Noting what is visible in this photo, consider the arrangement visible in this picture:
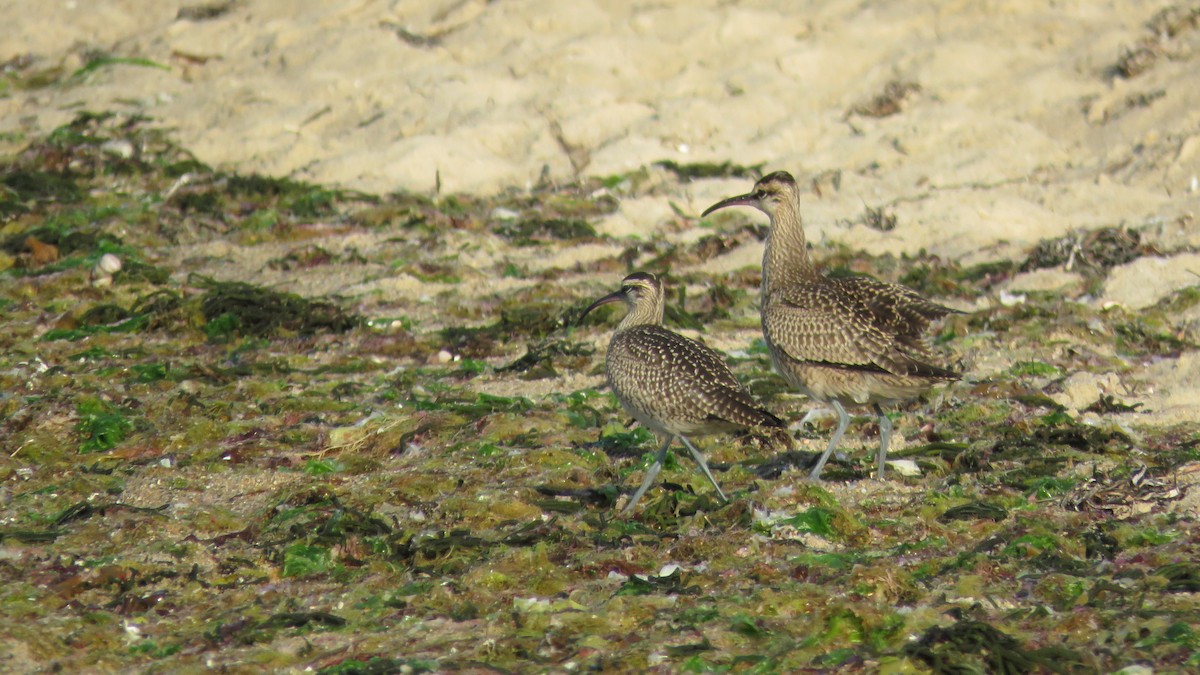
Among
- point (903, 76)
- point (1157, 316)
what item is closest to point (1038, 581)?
point (1157, 316)

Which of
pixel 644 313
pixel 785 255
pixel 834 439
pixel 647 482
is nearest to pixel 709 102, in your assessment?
pixel 785 255

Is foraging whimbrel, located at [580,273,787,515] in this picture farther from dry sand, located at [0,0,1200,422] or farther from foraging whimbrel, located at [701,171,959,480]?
dry sand, located at [0,0,1200,422]

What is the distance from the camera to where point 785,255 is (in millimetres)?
9648

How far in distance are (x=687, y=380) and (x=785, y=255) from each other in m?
1.88

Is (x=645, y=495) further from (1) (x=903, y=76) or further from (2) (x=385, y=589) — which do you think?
(1) (x=903, y=76)

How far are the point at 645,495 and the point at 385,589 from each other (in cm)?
171

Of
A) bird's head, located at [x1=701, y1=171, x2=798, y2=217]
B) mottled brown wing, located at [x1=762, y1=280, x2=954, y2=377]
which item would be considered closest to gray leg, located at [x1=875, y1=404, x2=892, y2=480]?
mottled brown wing, located at [x1=762, y1=280, x2=954, y2=377]

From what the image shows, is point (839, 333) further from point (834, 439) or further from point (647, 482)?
point (647, 482)

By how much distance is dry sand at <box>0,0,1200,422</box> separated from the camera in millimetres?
13430

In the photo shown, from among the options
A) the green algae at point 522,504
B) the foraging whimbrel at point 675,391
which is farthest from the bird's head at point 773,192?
the foraging whimbrel at point 675,391

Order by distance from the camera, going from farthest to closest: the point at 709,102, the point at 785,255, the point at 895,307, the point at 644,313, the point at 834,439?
the point at 709,102, the point at 785,255, the point at 644,313, the point at 895,307, the point at 834,439

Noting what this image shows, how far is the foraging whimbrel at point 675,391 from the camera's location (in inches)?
313

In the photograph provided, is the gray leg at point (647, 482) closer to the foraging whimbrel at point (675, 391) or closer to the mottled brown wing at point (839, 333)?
the foraging whimbrel at point (675, 391)

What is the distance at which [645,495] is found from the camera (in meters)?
8.21
